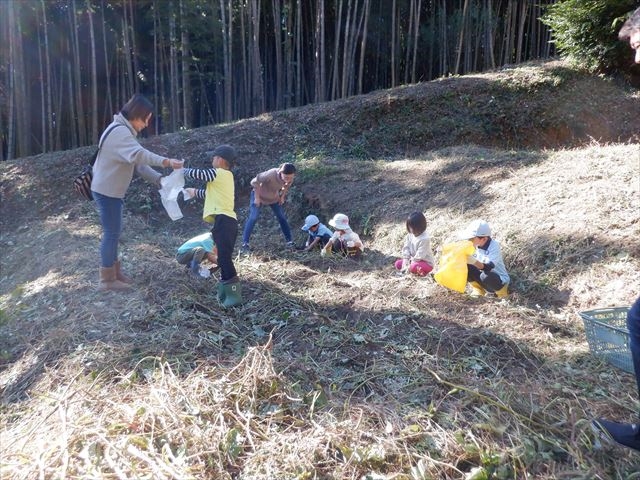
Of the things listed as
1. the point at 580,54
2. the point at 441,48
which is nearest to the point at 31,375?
the point at 580,54

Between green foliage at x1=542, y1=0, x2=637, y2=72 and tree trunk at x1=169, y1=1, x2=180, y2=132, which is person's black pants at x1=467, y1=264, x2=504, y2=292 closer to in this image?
green foliage at x1=542, y1=0, x2=637, y2=72

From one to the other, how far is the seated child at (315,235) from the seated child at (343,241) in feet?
1.13

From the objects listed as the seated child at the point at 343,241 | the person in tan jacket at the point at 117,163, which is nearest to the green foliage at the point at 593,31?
the seated child at the point at 343,241

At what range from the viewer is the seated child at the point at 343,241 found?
5.54m

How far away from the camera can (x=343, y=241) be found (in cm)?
555

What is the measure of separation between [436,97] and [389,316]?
7.03 meters

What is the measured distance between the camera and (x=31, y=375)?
3.09 meters

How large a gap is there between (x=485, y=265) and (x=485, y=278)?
0.32 ft

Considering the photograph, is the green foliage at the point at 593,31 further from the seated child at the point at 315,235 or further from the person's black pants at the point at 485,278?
the person's black pants at the point at 485,278

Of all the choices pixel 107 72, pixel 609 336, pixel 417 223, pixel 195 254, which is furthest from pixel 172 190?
pixel 107 72

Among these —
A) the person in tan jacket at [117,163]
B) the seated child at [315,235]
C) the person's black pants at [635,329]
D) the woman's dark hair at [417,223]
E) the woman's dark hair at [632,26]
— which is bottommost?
the seated child at [315,235]

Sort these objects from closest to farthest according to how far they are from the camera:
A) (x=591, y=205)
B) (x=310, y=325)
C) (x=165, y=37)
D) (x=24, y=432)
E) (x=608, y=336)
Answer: (x=24, y=432) → (x=608, y=336) → (x=310, y=325) → (x=591, y=205) → (x=165, y=37)

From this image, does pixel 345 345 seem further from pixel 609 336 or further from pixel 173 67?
pixel 173 67

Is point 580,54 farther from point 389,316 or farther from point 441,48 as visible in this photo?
point 389,316
